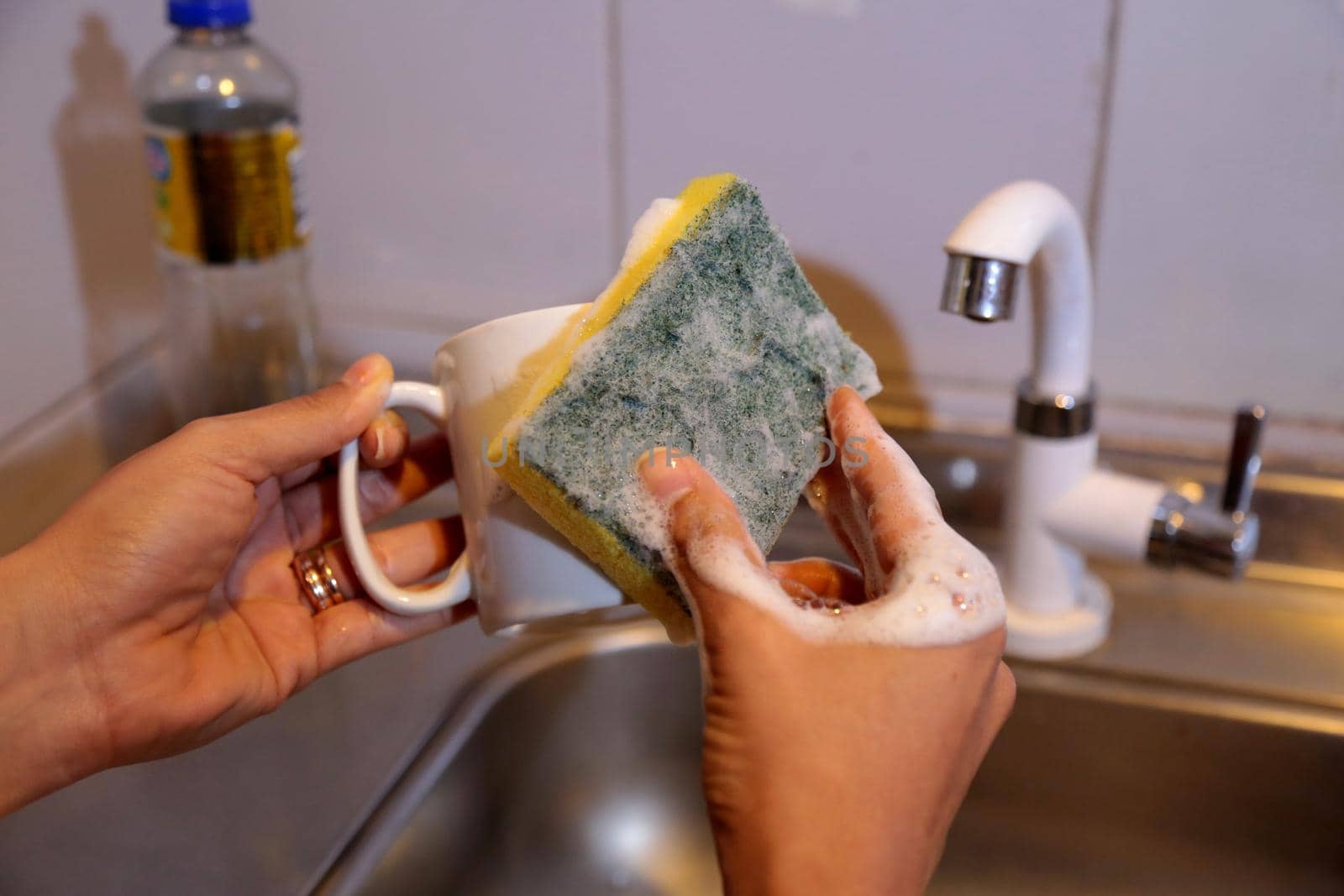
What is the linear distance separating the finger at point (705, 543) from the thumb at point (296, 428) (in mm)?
156

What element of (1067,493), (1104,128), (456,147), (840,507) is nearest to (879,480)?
(840,507)

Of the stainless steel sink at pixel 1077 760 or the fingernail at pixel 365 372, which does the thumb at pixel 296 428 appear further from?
the stainless steel sink at pixel 1077 760

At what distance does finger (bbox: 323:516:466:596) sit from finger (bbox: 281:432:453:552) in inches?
0.7

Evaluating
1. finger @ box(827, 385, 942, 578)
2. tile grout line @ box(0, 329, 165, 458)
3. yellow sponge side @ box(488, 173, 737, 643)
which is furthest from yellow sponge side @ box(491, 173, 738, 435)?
tile grout line @ box(0, 329, 165, 458)

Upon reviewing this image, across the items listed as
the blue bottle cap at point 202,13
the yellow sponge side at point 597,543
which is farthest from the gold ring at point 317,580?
the blue bottle cap at point 202,13

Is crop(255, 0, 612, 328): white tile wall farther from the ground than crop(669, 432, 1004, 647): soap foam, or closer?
farther from the ground

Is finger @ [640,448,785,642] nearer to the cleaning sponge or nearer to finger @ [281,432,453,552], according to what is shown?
the cleaning sponge

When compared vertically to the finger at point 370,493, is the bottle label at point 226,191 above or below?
above

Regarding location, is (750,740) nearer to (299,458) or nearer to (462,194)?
(299,458)

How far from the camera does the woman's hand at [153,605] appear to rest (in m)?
0.54

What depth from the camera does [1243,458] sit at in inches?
25.7

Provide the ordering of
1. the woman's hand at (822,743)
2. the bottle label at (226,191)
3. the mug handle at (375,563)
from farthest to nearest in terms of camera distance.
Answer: the bottle label at (226,191), the mug handle at (375,563), the woman's hand at (822,743)

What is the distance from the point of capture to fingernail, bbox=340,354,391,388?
558 millimetres

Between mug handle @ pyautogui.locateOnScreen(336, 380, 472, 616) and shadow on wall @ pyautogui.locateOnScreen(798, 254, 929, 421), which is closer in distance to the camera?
mug handle @ pyautogui.locateOnScreen(336, 380, 472, 616)
